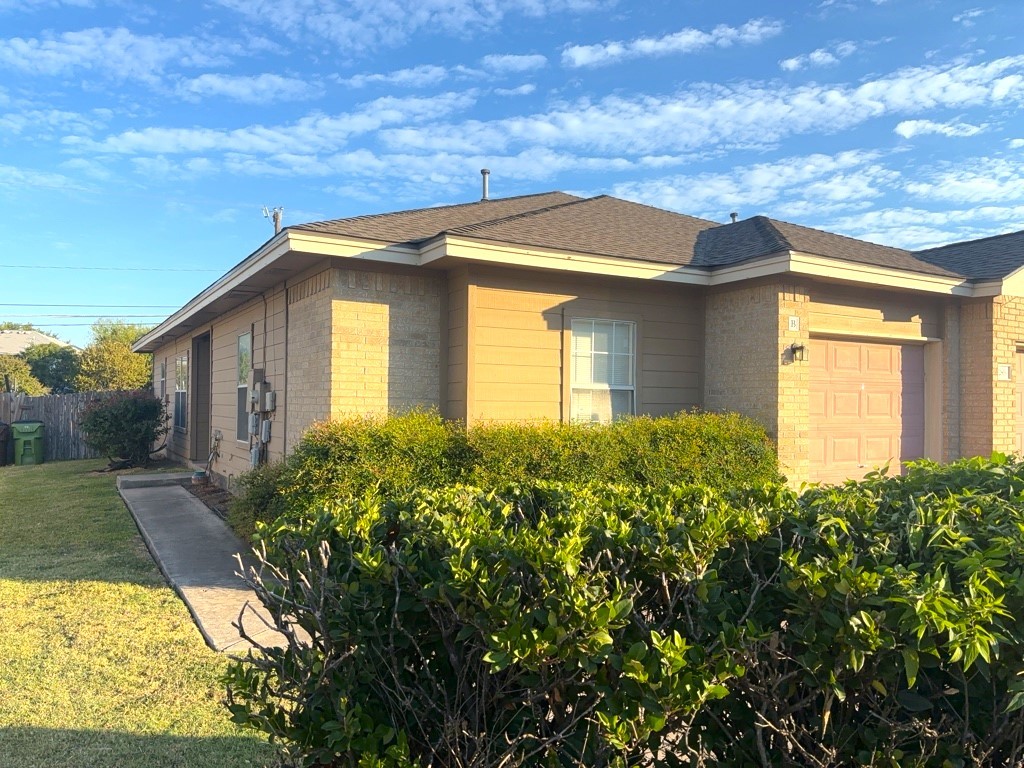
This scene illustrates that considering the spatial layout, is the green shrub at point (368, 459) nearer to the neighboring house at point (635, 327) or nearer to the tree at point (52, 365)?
the neighboring house at point (635, 327)

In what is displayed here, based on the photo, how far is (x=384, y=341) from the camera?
7793 mm

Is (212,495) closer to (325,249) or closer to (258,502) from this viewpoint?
(258,502)

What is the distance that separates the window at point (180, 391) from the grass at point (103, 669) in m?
8.86

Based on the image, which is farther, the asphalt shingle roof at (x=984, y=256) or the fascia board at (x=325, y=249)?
the asphalt shingle roof at (x=984, y=256)

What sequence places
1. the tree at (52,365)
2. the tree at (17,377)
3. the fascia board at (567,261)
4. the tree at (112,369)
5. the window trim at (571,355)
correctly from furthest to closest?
the tree at (52,365) → the tree at (17,377) → the tree at (112,369) → the window trim at (571,355) → the fascia board at (567,261)

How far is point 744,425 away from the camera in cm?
826

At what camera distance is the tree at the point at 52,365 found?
45812 mm

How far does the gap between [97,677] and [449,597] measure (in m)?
3.40

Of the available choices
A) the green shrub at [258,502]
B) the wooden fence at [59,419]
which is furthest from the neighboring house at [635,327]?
the wooden fence at [59,419]

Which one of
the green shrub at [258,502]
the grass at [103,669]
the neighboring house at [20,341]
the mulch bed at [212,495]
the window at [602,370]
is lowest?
the grass at [103,669]

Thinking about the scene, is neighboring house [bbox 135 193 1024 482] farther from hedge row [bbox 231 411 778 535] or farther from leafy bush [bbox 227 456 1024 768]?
leafy bush [bbox 227 456 1024 768]

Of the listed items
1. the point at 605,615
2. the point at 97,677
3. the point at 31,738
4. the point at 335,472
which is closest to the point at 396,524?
the point at 605,615

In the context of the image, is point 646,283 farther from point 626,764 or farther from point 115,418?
point 115,418

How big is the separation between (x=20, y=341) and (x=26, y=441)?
38412 millimetres
